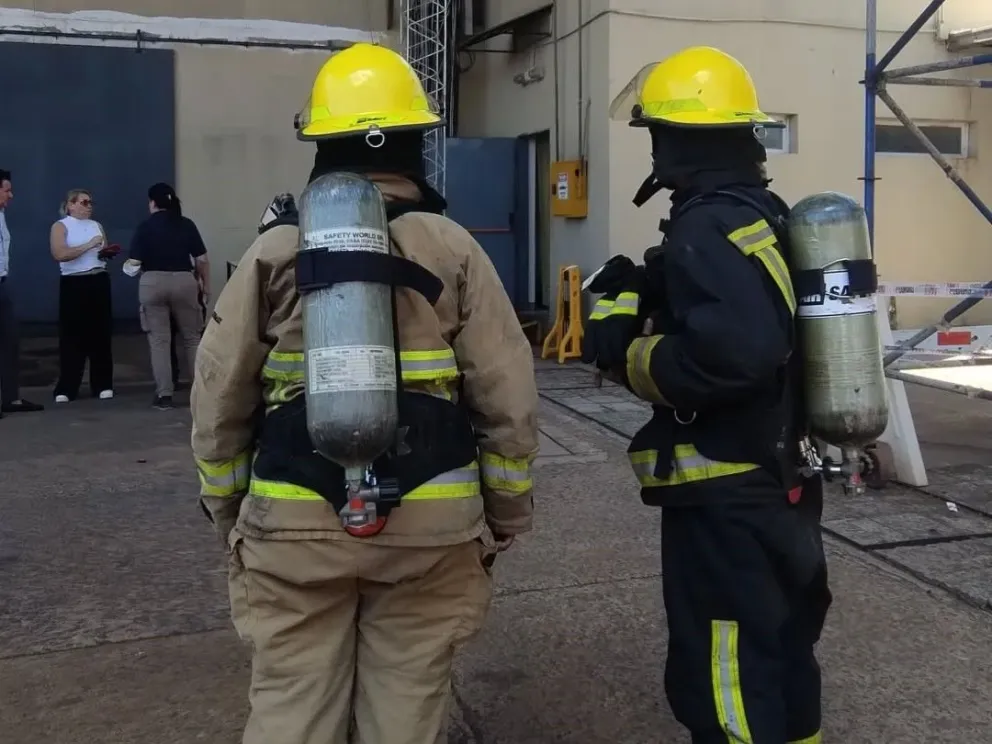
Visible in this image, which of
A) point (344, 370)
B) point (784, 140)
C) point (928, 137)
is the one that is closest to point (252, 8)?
point (784, 140)

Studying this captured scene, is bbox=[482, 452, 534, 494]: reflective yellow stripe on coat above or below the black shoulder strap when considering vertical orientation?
below

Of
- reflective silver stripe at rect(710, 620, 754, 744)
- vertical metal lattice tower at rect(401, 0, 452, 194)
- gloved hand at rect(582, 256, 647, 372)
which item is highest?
vertical metal lattice tower at rect(401, 0, 452, 194)

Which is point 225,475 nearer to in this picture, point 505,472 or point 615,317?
point 505,472

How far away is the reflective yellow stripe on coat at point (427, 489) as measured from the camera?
7.29ft

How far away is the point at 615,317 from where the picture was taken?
251 centimetres

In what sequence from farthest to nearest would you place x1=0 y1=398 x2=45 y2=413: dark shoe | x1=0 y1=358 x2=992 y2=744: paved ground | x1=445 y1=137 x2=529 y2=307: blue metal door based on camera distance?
1. x1=445 y1=137 x2=529 y2=307: blue metal door
2. x1=0 y1=398 x2=45 y2=413: dark shoe
3. x1=0 y1=358 x2=992 y2=744: paved ground

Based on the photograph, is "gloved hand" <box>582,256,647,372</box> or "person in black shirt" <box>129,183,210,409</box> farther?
"person in black shirt" <box>129,183,210,409</box>

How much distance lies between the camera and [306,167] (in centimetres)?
1130

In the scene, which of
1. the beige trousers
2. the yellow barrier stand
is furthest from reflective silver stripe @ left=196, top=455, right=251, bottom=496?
the yellow barrier stand

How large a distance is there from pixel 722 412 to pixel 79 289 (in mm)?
6797

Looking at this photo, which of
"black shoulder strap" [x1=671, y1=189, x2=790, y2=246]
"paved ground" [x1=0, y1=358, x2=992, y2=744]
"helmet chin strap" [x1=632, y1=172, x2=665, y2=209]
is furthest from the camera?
"paved ground" [x1=0, y1=358, x2=992, y2=744]

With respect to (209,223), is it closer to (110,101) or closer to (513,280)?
(110,101)

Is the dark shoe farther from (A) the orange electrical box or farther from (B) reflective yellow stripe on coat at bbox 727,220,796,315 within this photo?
(B) reflective yellow stripe on coat at bbox 727,220,796,315

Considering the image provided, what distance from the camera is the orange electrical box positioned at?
10.2 m
